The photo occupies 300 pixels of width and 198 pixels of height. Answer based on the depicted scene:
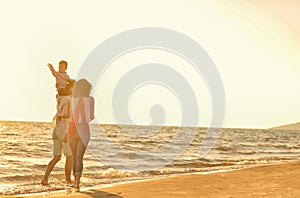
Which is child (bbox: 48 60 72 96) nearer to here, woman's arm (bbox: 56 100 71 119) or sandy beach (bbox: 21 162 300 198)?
woman's arm (bbox: 56 100 71 119)

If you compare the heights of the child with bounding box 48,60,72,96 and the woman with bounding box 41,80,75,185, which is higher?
the child with bounding box 48,60,72,96

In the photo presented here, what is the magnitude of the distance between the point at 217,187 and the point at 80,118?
114 inches

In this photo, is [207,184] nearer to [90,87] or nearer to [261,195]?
[261,195]

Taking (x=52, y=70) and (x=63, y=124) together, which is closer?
(x=52, y=70)

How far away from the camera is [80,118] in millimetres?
9359

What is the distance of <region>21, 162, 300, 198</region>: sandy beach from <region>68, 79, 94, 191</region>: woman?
2.56ft

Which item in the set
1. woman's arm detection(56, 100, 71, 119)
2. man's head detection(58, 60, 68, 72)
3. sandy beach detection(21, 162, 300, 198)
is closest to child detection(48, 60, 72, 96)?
man's head detection(58, 60, 68, 72)

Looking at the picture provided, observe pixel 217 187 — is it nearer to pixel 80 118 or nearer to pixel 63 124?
pixel 80 118

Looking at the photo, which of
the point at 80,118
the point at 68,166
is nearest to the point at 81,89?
the point at 80,118

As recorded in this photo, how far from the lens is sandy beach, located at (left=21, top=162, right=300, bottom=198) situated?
326 inches

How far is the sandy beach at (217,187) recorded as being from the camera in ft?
27.2

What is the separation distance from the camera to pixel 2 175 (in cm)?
1416

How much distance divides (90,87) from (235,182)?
3.43 meters

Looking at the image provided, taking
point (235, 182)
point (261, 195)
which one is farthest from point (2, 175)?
point (261, 195)
